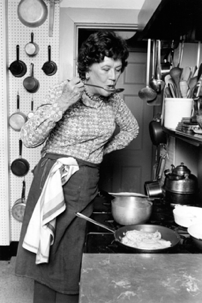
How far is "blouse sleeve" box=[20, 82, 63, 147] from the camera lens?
173 centimetres

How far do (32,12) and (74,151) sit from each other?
174cm

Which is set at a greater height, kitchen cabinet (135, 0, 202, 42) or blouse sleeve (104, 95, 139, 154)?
kitchen cabinet (135, 0, 202, 42)

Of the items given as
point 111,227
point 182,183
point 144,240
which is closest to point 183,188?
point 182,183

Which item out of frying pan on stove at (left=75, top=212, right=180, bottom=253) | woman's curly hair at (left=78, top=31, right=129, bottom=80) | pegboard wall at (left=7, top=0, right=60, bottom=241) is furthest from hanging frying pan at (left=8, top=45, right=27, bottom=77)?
frying pan on stove at (left=75, top=212, right=180, bottom=253)

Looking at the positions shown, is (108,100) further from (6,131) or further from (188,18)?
(6,131)

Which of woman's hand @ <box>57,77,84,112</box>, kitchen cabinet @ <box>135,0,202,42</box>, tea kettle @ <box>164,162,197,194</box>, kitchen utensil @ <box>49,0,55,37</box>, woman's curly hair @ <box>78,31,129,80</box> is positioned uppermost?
kitchen utensil @ <box>49,0,55,37</box>

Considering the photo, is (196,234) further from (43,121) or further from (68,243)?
(43,121)

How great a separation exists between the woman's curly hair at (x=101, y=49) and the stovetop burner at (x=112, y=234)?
816 mm

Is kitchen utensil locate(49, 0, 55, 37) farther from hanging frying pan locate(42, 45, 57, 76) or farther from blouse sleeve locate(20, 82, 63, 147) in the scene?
blouse sleeve locate(20, 82, 63, 147)

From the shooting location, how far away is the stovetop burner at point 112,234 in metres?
1.45

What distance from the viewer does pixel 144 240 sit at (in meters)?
1.48

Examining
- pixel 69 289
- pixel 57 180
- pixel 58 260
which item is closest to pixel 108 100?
pixel 57 180

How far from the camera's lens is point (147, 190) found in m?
2.42

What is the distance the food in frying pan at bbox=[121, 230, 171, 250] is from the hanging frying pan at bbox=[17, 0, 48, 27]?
2.23 meters
